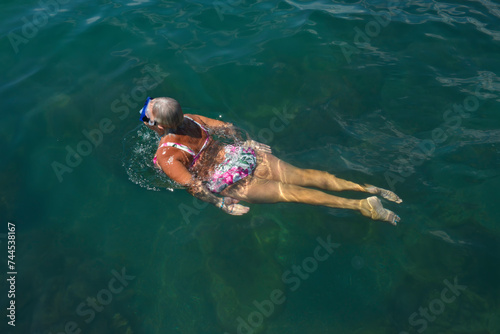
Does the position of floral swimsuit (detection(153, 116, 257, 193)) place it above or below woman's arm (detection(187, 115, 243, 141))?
below

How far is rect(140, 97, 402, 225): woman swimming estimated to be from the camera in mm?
4820

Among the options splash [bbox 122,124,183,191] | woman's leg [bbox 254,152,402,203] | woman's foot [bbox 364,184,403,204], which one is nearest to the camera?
woman's foot [bbox 364,184,403,204]

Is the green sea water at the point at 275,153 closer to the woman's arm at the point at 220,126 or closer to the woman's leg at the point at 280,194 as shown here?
the woman's leg at the point at 280,194

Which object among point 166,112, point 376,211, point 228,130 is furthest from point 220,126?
point 376,211

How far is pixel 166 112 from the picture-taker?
4.68m

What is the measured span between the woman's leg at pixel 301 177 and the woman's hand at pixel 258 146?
8.8 inches

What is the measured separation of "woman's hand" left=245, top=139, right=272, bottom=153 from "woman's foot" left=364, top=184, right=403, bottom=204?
5.48 ft

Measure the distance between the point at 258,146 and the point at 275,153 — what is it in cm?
49

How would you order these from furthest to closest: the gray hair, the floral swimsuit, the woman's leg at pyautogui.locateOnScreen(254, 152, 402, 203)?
1. the woman's leg at pyautogui.locateOnScreen(254, 152, 402, 203)
2. the floral swimsuit
3. the gray hair

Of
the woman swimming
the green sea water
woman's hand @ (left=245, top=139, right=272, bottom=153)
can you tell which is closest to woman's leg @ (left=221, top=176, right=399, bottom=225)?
the woman swimming

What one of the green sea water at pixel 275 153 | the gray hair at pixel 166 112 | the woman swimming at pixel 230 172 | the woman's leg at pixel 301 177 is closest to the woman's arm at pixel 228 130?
the woman swimming at pixel 230 172

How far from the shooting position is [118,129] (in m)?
6.52

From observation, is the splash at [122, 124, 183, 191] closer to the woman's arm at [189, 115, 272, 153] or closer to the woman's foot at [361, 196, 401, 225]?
the woman's arm at [189, 115, 272, 153]

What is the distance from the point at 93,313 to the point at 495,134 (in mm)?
6840
